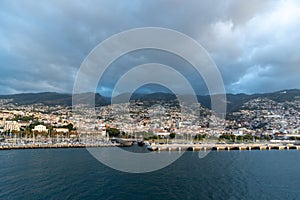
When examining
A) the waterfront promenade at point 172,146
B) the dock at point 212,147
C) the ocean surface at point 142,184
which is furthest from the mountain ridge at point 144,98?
the ocean surface at point 142,184

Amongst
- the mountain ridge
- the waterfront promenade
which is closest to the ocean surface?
the waterfront promenade

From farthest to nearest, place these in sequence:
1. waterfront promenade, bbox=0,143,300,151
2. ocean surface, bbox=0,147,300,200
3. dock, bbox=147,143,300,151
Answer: dock, bbox=147,143,300,151 → waterfront promenade, bbox=0,143,300,151 → ocean surface, bbox=0,147,300,200

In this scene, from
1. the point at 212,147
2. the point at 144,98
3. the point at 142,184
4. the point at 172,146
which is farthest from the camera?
the point at 144,98

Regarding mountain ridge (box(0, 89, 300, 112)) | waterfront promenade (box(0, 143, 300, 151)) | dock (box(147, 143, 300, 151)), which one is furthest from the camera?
mountain ridge (box(0, 89, 300, 112))

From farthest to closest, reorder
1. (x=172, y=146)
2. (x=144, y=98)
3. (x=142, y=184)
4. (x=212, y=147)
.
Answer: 1. (x=144, y=98)
2. (x=212, y=147)
3. (x=172, y=146)
4. (x=142, y=184)

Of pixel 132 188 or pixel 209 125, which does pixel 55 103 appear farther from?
pixel 132 188

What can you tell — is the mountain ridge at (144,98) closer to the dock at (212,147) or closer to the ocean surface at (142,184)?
the dock at (212,147)

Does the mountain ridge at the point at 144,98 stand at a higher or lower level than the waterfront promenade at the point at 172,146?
higher

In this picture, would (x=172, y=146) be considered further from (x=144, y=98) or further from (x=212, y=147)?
(x=144, y=98)

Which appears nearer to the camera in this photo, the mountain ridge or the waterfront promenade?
the waterfront promenade

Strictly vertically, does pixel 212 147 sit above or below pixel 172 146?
below

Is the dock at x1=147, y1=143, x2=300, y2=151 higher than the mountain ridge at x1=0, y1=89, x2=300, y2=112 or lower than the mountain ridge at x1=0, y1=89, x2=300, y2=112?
lower

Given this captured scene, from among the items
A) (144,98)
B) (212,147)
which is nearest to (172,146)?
(212,147)

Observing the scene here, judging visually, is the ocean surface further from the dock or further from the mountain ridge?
the mountain ridge
